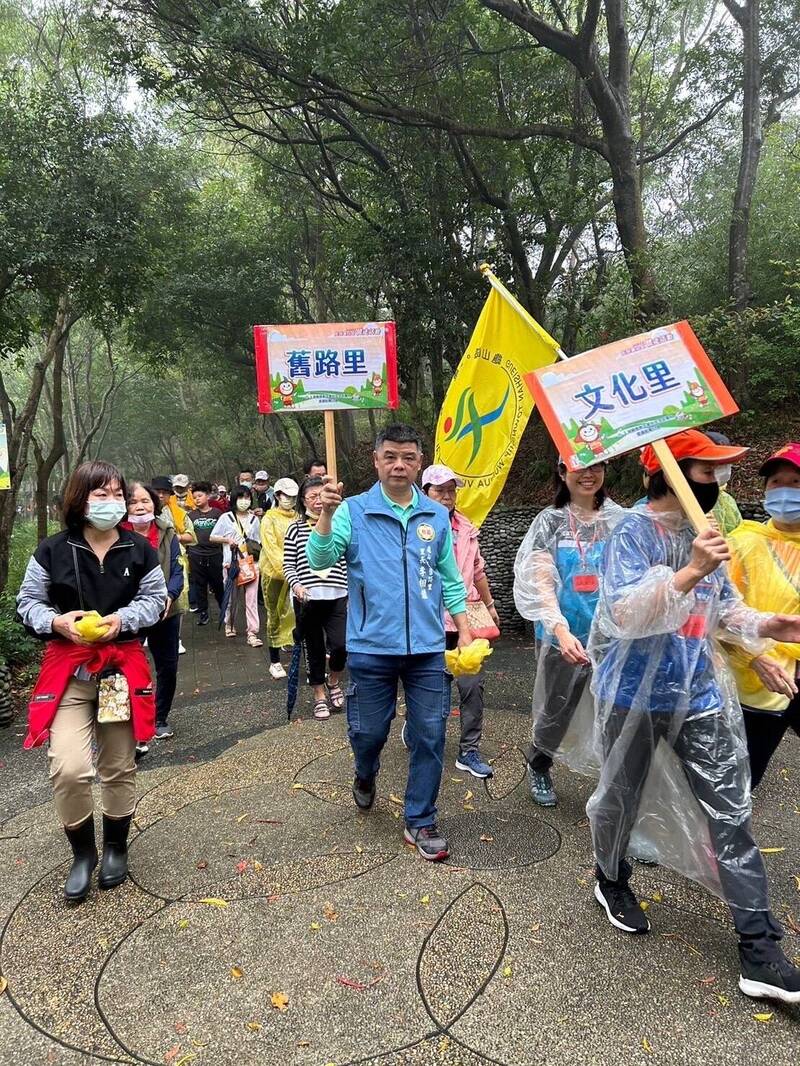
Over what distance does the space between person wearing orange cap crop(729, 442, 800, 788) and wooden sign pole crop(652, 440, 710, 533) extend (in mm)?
675

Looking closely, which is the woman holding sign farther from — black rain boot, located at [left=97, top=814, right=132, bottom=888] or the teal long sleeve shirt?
black rain boot, located at [left=97, top=814, right=132, bottom=888]

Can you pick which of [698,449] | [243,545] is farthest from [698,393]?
[243,545]

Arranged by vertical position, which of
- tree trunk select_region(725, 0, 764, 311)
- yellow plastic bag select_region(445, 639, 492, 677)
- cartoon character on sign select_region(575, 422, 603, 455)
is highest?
tree trunk select_region(725, 0, 764, 311)

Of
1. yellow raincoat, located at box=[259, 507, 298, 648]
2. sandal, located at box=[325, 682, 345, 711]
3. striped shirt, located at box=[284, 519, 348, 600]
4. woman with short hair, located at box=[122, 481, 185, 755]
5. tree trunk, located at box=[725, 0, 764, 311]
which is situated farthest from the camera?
tree trunk, located at box=[725, 0, 764, 311]

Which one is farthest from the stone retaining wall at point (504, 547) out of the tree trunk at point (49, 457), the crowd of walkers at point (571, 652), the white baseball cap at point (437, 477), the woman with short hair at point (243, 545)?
the tree trunk at point (49, 457)

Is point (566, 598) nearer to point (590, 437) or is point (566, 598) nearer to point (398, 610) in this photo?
point (398, 610)

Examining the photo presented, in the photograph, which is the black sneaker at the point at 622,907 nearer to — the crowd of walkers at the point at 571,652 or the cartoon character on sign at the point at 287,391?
the crowd of walkers at the point at 571,652

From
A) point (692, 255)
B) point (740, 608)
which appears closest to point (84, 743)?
point (740, 608)

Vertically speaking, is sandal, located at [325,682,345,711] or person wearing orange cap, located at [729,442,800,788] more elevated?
person wearing orange cap, located at [729,442,800,788]

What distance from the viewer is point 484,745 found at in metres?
4.49

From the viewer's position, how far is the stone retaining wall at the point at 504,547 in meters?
8.14

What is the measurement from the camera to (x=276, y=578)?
6199 millimetres

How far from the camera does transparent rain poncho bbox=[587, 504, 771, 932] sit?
2.29 meters

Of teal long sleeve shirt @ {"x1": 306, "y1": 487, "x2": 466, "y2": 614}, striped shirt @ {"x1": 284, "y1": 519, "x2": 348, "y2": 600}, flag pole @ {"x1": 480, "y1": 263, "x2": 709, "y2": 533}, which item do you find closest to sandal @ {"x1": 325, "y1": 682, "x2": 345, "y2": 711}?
striped shirt @ {"x1": 284, "y1": 519, "x2": 348, "y2": 600}
